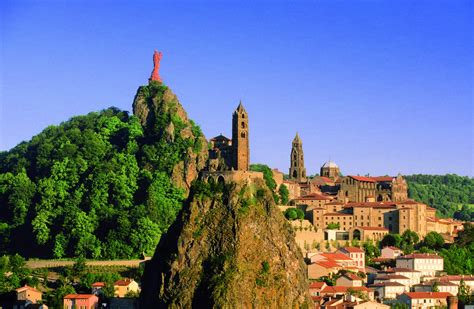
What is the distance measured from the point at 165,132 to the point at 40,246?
54.3 feet

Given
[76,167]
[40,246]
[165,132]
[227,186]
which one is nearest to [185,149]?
[165,132]

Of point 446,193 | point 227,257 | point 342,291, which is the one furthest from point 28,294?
point 446,193

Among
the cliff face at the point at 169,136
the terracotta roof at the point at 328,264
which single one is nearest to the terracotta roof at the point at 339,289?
the terracotta roof at the point at 328,264

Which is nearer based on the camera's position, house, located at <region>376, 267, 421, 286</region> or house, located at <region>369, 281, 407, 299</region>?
house, located at <region>369, 281, 407, 299</region>

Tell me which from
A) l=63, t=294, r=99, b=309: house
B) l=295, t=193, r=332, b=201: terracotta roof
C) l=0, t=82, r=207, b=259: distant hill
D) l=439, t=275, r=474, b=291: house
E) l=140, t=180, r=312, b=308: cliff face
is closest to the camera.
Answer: l=140, t=180, r=312, b=308: cliff face

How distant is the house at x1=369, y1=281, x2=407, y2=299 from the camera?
86.5m

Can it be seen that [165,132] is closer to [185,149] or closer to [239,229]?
[185,149]

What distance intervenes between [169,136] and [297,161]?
76.0 ft

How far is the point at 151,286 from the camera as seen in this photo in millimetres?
77500

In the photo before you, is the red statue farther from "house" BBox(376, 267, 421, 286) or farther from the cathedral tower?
"house" BBox(376, 267, 421, 286)

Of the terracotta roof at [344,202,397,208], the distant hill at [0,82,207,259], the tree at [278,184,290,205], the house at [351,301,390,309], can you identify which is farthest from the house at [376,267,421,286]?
the distant hill at [0,82,207,259]

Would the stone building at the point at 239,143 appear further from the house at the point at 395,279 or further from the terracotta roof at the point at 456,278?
the terracotta roof at the point at 456,278

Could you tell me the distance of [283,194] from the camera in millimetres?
106188

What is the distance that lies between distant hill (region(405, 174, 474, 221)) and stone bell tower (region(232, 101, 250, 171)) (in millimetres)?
67695
